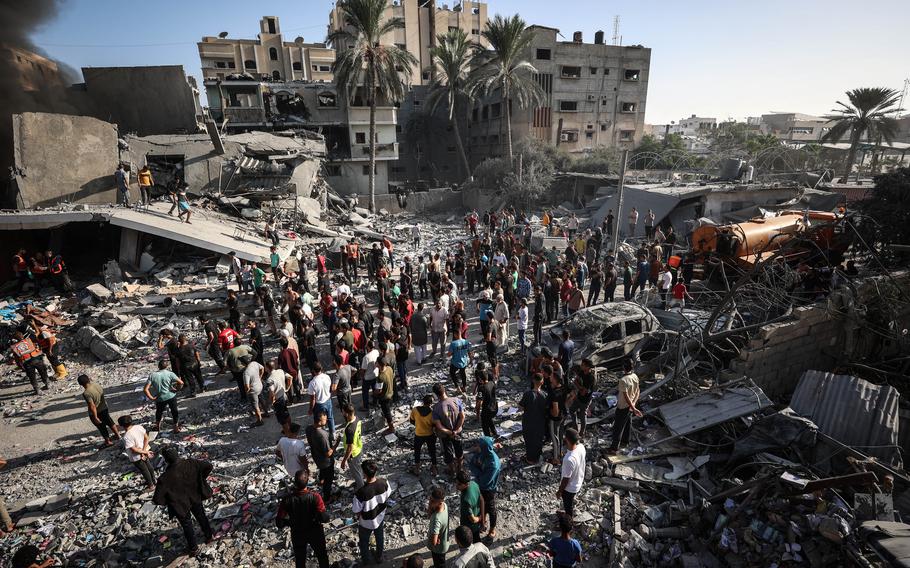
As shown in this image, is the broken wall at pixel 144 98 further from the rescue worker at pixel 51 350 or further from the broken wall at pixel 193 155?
the rescue worker at pixel 51 350

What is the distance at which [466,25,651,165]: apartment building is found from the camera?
36.4m

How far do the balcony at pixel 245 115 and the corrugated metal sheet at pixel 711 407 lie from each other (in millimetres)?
34655

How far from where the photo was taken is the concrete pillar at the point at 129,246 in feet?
49.6

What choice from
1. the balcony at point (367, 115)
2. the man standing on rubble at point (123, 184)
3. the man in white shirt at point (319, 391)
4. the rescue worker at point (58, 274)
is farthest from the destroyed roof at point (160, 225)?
the balcony at point (367, 115)

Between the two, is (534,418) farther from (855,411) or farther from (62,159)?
(62,159)

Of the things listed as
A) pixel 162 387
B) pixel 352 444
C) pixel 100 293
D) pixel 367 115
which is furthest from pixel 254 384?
pixel 367 115

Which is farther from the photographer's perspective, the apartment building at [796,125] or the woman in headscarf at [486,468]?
the apartment building at [796,125]

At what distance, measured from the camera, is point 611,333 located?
8.98m

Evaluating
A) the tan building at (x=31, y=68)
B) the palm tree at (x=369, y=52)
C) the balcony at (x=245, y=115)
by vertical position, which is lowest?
the balcony at (x=245, y=115)

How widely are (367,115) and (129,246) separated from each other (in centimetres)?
2409

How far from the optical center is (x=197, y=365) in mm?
9016

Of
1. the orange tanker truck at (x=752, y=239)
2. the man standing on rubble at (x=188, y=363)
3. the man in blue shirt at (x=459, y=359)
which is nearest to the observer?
the man in blue shirt at (x=459, y=359)

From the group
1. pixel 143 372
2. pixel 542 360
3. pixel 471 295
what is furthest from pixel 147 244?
pixel 542 360

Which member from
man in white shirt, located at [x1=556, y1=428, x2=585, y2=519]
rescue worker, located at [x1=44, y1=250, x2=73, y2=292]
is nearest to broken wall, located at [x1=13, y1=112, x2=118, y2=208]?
rescue worker, located at [x1=44, y1=250, x2=73, y2=292]
